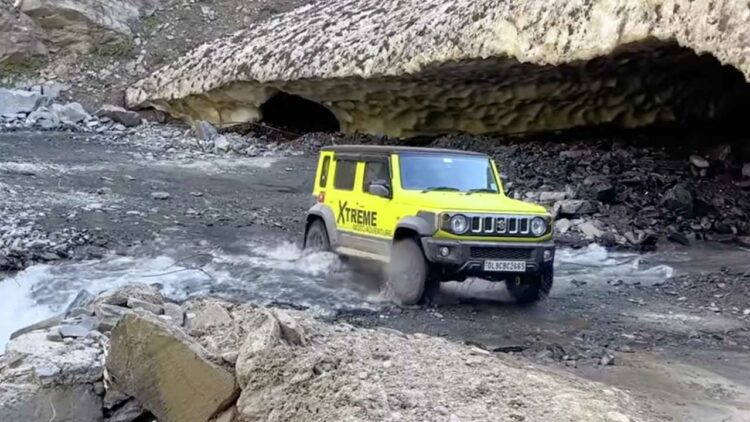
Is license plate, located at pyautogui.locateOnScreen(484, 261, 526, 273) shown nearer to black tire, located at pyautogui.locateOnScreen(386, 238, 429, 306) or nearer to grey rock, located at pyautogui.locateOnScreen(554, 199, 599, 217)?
black tire, located at pyautogui.locateOnScreen(386, 238, 429, 306)

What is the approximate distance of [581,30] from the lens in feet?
42.7

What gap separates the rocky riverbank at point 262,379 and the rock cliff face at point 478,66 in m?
6.67

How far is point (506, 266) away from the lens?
28.3 feet

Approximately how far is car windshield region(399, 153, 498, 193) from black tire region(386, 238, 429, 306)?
712 mm

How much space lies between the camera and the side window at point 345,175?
1008 centimetres

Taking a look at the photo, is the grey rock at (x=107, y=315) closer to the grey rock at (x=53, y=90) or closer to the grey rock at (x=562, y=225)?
the grey rock at (x=562, y=225)

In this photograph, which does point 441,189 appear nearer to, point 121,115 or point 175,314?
point 175,314

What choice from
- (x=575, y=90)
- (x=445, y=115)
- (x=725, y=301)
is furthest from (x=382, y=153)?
(x=445, y=115)

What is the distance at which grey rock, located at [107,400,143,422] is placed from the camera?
5527 mm

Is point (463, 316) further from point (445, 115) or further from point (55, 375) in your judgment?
point (445, 115)

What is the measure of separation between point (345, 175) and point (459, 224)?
2117mm

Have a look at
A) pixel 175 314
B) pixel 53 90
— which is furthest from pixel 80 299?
pixel 53 90

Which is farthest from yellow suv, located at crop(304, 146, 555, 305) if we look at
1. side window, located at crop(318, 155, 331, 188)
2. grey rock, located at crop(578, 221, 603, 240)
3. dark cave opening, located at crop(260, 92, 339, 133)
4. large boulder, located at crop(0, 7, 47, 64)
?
large boulder, located at crop(0, 7, 47, 64)

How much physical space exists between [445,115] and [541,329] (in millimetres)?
11776
